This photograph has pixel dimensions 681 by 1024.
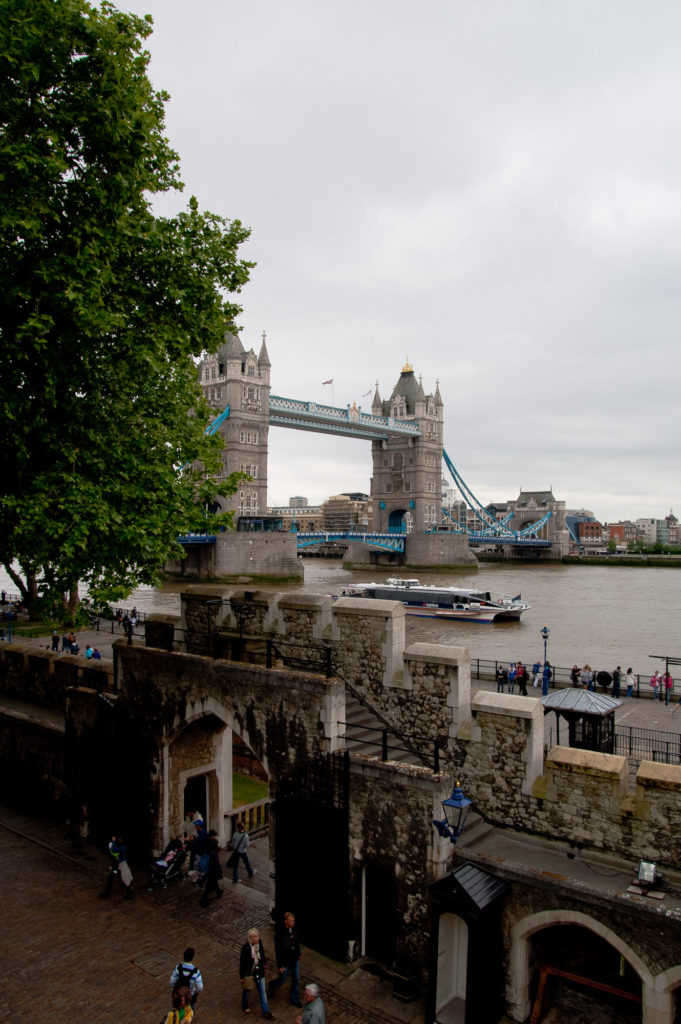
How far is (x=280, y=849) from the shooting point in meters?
8.57

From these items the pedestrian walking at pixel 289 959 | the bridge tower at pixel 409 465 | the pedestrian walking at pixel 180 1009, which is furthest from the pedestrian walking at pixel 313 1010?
the bridge tower at pixel 409 465

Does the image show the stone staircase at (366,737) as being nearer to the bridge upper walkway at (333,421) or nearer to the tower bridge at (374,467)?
the tower bridge at (374,467)

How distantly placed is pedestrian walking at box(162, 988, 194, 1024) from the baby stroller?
11.5ft

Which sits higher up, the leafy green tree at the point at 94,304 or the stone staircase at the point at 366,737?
the leafy green tree at the point at 94,304

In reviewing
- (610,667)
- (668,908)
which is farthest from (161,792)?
(610,667)

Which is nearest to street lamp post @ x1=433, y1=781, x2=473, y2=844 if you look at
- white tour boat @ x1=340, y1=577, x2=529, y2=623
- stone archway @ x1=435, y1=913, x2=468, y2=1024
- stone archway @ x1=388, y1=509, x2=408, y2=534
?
stone archway @ x1=435, y1=913, x2=468, y2=1024

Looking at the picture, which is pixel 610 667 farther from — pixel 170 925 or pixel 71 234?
pixel 71 234

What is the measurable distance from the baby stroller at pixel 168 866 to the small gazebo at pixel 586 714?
→ 5.87 m

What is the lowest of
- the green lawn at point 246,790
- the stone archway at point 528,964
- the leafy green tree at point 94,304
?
the green lawn at point 246,790

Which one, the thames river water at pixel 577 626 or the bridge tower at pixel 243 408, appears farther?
the bridge tower at pixel 243 408

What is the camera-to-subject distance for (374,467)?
12281 cm

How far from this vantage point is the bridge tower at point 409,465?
11694 cm

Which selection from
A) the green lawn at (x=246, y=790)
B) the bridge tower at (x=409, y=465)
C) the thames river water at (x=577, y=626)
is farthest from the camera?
the bridge tower at (x=409, y=465)

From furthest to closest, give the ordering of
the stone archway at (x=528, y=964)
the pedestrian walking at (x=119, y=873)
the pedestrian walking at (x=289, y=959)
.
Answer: the pedestrian walking at (x=119, y=873) → the pedestrian walking at (x=289, y=959) → the stone archway at (x=528, y=964)
